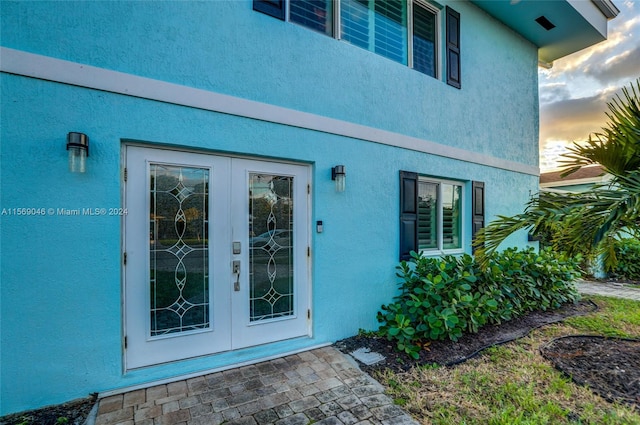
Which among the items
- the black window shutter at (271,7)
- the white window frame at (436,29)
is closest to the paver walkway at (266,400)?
the black window shutter at (271,7)

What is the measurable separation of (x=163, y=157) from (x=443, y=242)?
5027mm

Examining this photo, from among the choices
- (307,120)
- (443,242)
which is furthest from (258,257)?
(443,242)

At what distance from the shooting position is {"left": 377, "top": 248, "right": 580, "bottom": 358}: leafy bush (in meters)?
3.95

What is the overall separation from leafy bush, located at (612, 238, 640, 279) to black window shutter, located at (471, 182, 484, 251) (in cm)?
643

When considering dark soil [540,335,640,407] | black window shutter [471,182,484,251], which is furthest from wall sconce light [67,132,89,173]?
black window shutter [471,182,484,251]

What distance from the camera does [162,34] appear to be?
3162mm

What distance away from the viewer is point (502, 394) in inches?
115

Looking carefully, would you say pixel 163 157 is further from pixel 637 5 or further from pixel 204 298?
pixel 637 5

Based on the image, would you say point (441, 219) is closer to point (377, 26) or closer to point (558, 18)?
point (377, 26)

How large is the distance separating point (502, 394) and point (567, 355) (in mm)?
1626

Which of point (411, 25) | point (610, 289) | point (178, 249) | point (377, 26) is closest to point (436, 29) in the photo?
→ point (411, 25)

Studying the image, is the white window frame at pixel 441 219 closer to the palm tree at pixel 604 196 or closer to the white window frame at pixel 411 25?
the palm tree at pixel 604 196

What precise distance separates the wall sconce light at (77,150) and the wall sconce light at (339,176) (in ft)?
9.08

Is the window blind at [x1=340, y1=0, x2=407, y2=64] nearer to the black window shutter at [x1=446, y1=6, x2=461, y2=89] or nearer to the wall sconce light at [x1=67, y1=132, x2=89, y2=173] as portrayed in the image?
the black window shutter at [x1=446, y1=6, x2=461, y2=89]
